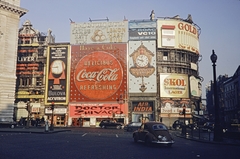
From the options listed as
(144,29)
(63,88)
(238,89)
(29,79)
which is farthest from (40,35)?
(238,89)

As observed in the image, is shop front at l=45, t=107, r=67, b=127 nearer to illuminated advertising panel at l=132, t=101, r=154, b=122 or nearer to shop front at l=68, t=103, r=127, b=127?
shop front at l=68, t=103, r=127, b=127

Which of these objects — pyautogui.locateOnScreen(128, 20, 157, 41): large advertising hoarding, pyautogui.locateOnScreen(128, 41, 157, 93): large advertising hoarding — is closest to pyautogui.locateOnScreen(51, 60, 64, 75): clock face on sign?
pyautogui.locateOnScreen(128, 41, 157, 93): large advertising hoarding

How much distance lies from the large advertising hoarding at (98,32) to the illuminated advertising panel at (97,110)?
13.3 meters

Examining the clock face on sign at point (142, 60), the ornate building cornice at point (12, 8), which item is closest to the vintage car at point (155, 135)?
the ornate building cornice at point (12, 8)

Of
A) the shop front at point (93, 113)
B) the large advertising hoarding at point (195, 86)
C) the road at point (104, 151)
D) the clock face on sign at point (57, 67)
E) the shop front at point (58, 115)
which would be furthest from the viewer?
the clock face on sign at point (57, 67)

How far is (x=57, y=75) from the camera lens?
53.9 metres

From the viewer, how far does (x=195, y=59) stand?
5738 cm

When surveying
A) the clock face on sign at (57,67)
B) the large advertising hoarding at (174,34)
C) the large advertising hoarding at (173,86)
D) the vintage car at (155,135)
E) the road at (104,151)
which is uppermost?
the large advertising hoarding at (174,34)

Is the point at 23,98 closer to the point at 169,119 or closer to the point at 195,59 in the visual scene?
the point at 169,119

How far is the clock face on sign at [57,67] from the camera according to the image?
2127 inches

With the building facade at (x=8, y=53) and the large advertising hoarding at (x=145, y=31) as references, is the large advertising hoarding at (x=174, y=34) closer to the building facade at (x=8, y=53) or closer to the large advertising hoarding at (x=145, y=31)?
the large advertising hoarding at (x=145, y=31)

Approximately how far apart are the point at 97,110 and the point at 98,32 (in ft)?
53.7

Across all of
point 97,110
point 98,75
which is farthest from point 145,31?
point 97,110

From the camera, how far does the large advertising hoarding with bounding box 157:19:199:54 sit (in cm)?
5275
